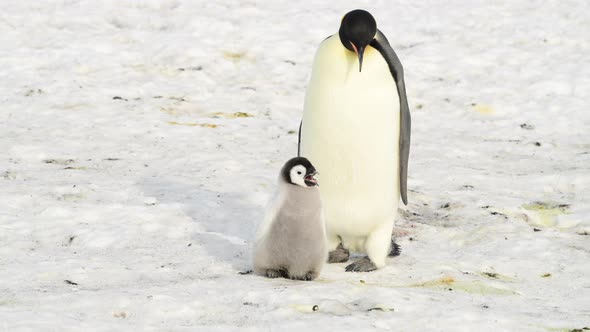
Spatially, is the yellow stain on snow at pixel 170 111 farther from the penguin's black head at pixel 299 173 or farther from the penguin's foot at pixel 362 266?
the penguin's black head at pixel 299 173

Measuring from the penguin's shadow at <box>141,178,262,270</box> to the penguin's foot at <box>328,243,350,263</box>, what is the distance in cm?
49

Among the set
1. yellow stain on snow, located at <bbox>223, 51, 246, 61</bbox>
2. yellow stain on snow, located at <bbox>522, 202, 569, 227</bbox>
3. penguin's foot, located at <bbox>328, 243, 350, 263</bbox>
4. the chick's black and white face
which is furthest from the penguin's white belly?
yellow stain on snow, located at <bbox>223, 51, 246, 61</bbox>

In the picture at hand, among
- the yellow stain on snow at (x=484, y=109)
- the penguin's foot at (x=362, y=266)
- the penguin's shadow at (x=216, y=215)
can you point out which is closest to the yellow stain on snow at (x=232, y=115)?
the penguin's shadow at (x=216, y=215)

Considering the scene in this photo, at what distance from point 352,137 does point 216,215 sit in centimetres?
140

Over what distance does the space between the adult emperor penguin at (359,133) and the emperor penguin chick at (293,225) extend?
1.67 ft

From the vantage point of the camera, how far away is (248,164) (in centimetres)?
770

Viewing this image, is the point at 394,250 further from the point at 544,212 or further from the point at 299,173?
the point at 544,212

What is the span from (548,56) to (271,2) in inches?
146

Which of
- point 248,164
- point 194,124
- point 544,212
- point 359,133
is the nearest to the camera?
point 359,133

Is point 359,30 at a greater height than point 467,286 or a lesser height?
greater

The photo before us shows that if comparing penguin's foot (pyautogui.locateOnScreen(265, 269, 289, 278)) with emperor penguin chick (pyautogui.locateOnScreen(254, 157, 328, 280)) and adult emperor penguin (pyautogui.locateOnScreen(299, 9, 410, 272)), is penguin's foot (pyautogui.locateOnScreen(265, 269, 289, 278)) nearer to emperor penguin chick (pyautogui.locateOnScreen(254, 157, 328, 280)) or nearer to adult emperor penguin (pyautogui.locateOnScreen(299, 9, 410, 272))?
emperor penguin chick (pyautogui.locateOnScreen(254, 157, 328, 280))

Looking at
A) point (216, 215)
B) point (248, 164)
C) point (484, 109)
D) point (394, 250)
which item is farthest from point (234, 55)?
point (394, 250)

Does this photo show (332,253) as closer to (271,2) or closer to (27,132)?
(27,132)

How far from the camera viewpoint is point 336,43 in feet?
17.8
